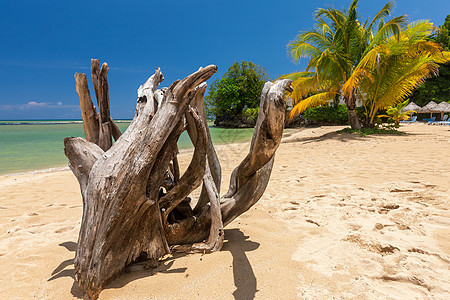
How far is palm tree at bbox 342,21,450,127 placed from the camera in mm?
10461

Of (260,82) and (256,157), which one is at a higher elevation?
(260,82)

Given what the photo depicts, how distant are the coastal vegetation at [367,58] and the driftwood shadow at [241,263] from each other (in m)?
10.5

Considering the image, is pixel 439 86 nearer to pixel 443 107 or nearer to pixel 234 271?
pixel 443 107

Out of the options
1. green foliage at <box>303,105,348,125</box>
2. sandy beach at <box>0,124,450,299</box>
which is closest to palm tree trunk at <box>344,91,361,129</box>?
sandy beach at <box>0,124,450,299</box>

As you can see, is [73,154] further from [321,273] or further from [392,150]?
[392,150]

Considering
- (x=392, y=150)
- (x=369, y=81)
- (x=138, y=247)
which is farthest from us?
(x=369, y=81)

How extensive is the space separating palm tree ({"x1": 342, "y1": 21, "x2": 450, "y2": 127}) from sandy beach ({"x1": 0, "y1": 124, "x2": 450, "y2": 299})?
8280 millimetres

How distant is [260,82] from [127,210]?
1293 inches

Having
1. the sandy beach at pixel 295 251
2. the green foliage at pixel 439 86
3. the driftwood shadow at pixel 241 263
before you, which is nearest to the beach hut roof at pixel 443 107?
the green foliage at pixel 439 86

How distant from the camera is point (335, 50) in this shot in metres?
12.4

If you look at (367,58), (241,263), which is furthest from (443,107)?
(241,263)

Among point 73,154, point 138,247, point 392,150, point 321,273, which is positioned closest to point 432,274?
point 321,273

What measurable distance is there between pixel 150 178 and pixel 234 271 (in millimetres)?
976

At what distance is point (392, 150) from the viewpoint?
7211mm
